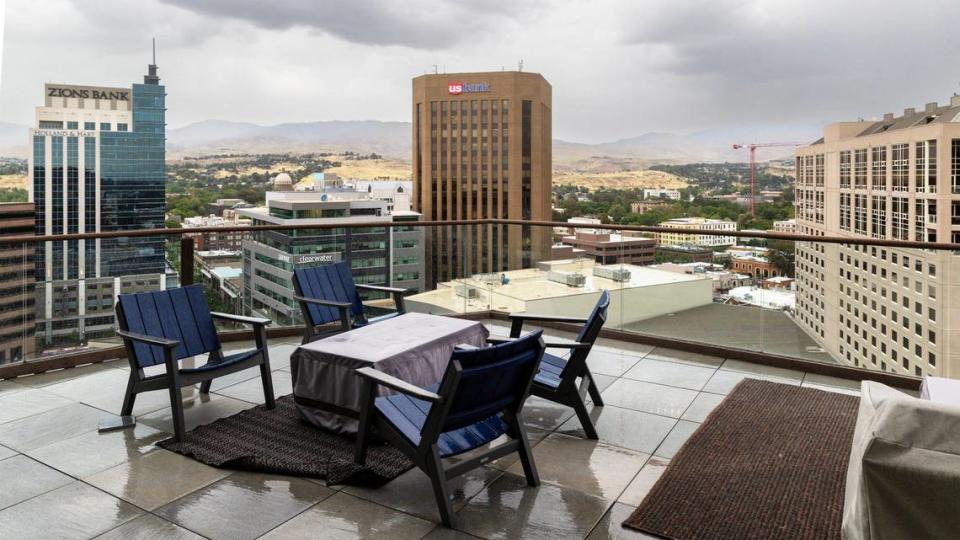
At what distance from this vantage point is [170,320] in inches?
157

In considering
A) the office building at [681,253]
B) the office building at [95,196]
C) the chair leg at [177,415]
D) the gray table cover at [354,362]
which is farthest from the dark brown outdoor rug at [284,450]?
the office building at [681,253]

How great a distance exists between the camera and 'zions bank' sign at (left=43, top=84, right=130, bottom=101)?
3375 centimetres

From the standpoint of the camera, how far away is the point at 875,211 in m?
55.5

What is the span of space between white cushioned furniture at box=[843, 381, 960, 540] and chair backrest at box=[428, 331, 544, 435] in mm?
1238

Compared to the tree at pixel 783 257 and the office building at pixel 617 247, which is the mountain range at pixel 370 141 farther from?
the tree at pixel 783 257

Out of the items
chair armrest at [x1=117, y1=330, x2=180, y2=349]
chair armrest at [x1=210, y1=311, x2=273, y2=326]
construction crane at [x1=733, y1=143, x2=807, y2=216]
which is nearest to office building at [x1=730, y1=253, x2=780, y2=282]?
chair armrest at [x1=210, y1=311, x2=273, y2=326]

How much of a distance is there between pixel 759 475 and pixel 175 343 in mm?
2975

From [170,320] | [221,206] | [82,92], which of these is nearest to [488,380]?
[170,320]

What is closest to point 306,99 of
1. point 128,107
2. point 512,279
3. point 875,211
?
point 128,107

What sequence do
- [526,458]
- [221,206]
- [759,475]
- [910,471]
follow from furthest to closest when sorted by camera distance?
[221,206] < [759,475] < [526,458] < [910,471]

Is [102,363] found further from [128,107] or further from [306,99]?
[306,99]

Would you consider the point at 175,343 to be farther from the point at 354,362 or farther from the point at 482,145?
the point at 482,145

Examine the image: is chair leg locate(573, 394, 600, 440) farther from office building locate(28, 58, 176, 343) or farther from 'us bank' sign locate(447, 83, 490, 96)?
'us bank' sign locate(447, 83, 490, 96)

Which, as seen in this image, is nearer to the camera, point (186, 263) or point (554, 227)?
point (186, 263)
